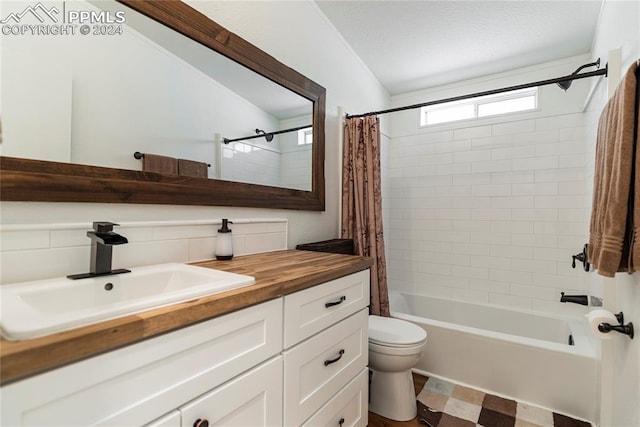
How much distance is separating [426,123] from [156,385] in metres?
3.15

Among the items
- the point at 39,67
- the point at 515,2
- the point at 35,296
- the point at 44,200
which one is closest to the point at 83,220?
the point at 44,200

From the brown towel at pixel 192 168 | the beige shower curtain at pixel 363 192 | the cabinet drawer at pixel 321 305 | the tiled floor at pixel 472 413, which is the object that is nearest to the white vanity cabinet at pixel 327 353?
the cabinet drawer at pixel 321 305

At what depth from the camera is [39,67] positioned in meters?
0.87

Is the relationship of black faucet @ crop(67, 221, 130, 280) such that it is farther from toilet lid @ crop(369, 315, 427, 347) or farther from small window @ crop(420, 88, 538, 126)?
small window @ crop(420, 88, 538, 126)

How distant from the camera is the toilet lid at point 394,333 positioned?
1628 millimetres

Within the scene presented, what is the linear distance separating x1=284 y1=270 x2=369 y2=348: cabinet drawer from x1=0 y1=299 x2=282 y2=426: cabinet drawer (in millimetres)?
109

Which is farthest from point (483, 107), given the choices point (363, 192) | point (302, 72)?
point (302, 72)

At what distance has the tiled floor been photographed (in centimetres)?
161

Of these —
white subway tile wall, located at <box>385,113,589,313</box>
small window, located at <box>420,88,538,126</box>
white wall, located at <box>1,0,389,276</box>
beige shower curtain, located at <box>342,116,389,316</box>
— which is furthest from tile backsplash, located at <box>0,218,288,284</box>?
small window, located at <box>420,88,538,126</box>

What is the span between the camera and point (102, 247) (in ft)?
2.92

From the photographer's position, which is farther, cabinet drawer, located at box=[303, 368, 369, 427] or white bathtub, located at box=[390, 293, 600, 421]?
white bathtub, located at box=[390, 293, 600, 421]

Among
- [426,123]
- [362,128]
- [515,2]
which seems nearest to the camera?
[515,2]

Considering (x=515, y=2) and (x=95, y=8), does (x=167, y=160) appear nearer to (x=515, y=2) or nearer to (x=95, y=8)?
(x=95, y=8)

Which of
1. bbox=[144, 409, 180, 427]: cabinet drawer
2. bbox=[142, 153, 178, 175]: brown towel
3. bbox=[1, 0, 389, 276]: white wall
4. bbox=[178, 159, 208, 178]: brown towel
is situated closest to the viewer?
bbox=[144, 409, 180, 427]: cabinet drawer
